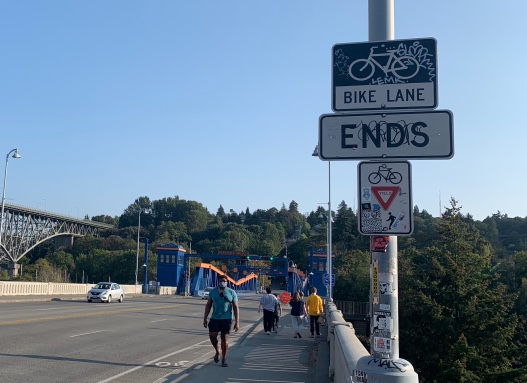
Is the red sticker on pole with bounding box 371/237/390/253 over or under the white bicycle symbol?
under

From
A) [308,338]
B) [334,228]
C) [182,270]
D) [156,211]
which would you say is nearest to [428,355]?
[308,338]

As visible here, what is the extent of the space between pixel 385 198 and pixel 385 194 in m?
0.03

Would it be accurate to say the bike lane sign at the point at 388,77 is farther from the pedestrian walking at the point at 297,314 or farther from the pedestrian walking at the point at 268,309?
the pedestrian walking at the point at 268,309

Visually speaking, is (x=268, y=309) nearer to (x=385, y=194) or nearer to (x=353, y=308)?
(x=385, y=194)

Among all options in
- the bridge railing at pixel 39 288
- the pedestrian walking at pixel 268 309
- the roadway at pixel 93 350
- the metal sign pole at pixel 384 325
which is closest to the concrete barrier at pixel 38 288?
the bridge railing at pixel 39 288

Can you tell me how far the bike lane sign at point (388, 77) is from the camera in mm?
4641

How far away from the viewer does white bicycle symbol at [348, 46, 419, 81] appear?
15.4 feet

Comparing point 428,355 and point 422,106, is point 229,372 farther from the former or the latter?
point 428,355

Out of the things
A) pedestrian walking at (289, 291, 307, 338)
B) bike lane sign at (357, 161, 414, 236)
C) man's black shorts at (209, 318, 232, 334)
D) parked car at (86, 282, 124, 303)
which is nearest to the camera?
bike lane sign at (357, 161, 414, 236)

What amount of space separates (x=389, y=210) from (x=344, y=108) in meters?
1.01

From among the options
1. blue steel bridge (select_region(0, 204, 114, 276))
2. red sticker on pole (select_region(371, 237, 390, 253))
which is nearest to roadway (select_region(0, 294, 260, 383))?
red sticker on pole (select_region(371, 237, 390, 253))

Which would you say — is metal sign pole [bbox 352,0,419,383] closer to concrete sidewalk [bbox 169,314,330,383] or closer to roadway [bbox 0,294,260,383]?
concrete sidewalk [bbox 169,314,330,383]

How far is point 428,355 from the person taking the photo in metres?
35.3

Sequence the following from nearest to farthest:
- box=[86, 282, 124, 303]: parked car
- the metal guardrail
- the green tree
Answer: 1. the green tree
2. box=[86, 282, 124, 303]: parked car
3. the metal guardrail
